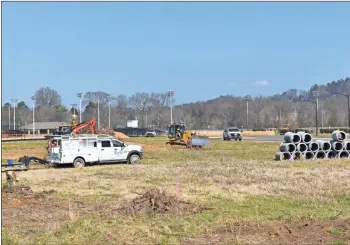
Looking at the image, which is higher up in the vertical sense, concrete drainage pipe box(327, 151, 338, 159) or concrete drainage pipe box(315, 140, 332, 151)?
concrete drainage pipe box(315, 140, 332, 151)

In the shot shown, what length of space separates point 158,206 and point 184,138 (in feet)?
133

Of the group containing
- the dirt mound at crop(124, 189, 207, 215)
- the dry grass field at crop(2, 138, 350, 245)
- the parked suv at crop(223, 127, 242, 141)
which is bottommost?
the dry grass field at crop(2, 138, 350, 245)

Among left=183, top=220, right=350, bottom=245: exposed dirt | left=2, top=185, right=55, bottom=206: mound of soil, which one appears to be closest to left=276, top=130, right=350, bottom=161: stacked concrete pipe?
left=2, top=185, right=55, bottom=206: mound of soil

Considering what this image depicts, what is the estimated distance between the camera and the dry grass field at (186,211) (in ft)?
31.4

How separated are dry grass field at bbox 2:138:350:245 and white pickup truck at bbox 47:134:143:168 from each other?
9.05 metres

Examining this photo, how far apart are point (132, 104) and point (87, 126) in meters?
138

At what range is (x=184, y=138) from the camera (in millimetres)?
52875

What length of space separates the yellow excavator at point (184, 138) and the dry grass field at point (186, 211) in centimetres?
2969

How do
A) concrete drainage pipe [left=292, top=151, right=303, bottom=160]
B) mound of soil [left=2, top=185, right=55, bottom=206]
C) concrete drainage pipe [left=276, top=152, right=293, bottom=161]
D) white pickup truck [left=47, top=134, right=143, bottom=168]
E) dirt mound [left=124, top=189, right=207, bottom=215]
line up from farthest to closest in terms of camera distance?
1. concrete drainage pipe [left=292, top=151, right=303, bottom=160]
2. concrete drainage pipe [left=276, top=152, right=293, bottom=161]
3. white pickup truck [left=47, top=134, right=143, bottom=168]
4. mound of soil [left=2, top=185, right=55, bottom=206]
5. dirt mound [left=124, top=189, right=207, bottom=215]

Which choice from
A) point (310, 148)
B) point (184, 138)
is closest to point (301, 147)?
point (310, 148)

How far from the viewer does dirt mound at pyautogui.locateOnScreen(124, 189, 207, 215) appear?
1227cm

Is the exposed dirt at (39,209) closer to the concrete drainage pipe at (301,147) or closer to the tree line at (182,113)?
the concrete drainage pipe at (301,147)

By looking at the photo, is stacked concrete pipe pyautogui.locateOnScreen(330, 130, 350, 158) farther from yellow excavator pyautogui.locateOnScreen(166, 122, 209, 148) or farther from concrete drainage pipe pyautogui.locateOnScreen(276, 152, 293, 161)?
yellow excavator pyautogui.locateOnScreen(166, 122, 209, 148)

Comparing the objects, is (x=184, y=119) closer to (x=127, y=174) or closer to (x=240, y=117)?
(x=240, y=117)
